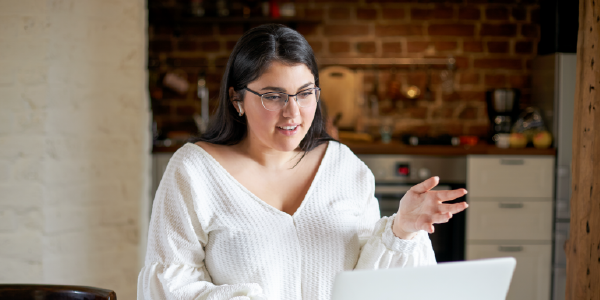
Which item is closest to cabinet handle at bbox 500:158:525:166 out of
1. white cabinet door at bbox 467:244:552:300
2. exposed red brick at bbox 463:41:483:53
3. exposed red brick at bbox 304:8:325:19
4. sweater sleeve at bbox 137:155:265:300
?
white cabinet door at bbox 467:244:552:300

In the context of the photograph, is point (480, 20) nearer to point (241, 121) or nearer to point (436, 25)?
point (436, 25)

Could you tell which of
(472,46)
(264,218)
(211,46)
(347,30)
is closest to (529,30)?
(472,46)

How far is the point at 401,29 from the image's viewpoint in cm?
335

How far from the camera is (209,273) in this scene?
1.23m

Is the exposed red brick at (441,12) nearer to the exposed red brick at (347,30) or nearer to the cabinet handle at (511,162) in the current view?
the exposed red brick at (347,30)

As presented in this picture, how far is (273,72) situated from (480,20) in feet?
8.67

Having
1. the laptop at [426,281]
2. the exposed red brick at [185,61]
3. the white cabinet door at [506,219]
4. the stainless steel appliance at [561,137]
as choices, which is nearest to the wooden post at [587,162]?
the laptop at [426,281]

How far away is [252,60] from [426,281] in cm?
69

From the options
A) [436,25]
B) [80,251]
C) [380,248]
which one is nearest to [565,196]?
[436,25]

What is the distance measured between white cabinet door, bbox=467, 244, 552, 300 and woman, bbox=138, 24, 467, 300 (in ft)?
5.80

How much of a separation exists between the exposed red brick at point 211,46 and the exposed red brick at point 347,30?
29.8 inches

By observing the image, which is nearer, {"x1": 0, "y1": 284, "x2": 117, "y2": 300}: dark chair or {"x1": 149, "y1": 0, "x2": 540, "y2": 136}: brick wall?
{"x1": 0, "y1": 284, "x2": 117, "y2": 300}: dark chair

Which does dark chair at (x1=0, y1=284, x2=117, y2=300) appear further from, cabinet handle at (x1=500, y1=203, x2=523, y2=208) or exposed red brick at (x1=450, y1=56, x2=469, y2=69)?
exposed red brick at (x1=450, y1=56, x2=469, y2=69)

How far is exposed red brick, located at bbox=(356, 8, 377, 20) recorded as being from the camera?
3348 mm
